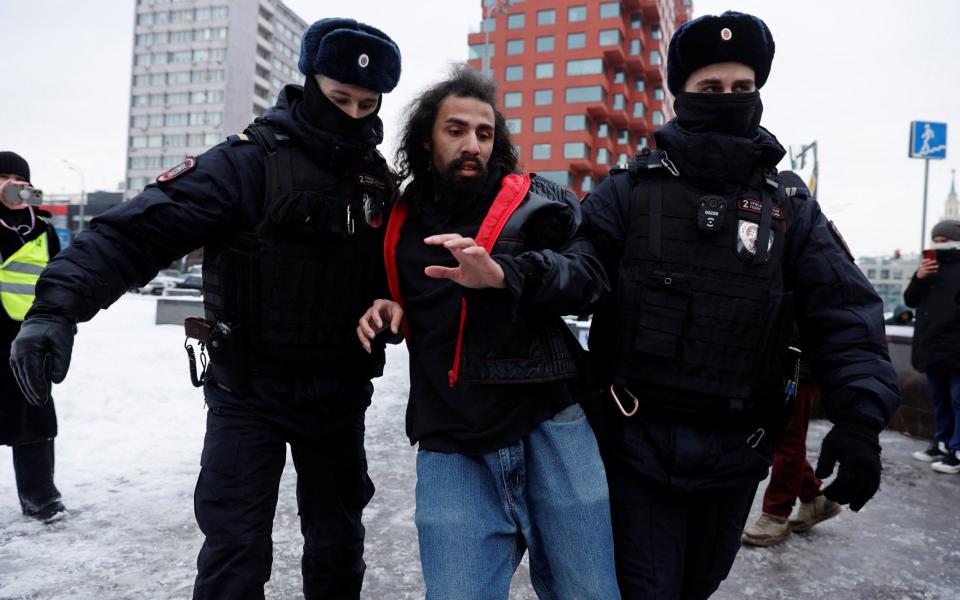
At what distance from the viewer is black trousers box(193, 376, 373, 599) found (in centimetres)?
209

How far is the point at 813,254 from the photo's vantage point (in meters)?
2.01

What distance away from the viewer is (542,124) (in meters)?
49.6

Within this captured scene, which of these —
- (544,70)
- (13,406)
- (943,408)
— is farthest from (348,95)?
(544,70)

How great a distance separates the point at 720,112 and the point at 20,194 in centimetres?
400

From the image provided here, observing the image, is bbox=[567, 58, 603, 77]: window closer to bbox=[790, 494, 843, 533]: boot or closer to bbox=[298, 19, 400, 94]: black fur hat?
bbox=[790, 494, 843, 533]: boot

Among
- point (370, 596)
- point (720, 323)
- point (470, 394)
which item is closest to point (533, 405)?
point (470, 394)

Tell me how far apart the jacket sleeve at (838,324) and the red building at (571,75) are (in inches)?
1793

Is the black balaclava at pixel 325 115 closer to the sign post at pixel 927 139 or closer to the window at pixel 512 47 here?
the sign post at pixel 927 139

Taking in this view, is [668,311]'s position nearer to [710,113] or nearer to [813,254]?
[813,254]

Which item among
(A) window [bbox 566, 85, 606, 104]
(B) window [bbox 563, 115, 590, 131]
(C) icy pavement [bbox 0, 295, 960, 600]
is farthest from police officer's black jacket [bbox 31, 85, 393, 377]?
(A) window [bbox 566, 85, 606, 104]

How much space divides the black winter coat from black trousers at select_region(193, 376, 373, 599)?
7.16ft

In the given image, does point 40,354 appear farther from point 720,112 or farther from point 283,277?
point 720,112

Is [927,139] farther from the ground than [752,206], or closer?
farther from the ground

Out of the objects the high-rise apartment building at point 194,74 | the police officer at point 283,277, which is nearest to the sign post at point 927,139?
the police officer at point 283,277
